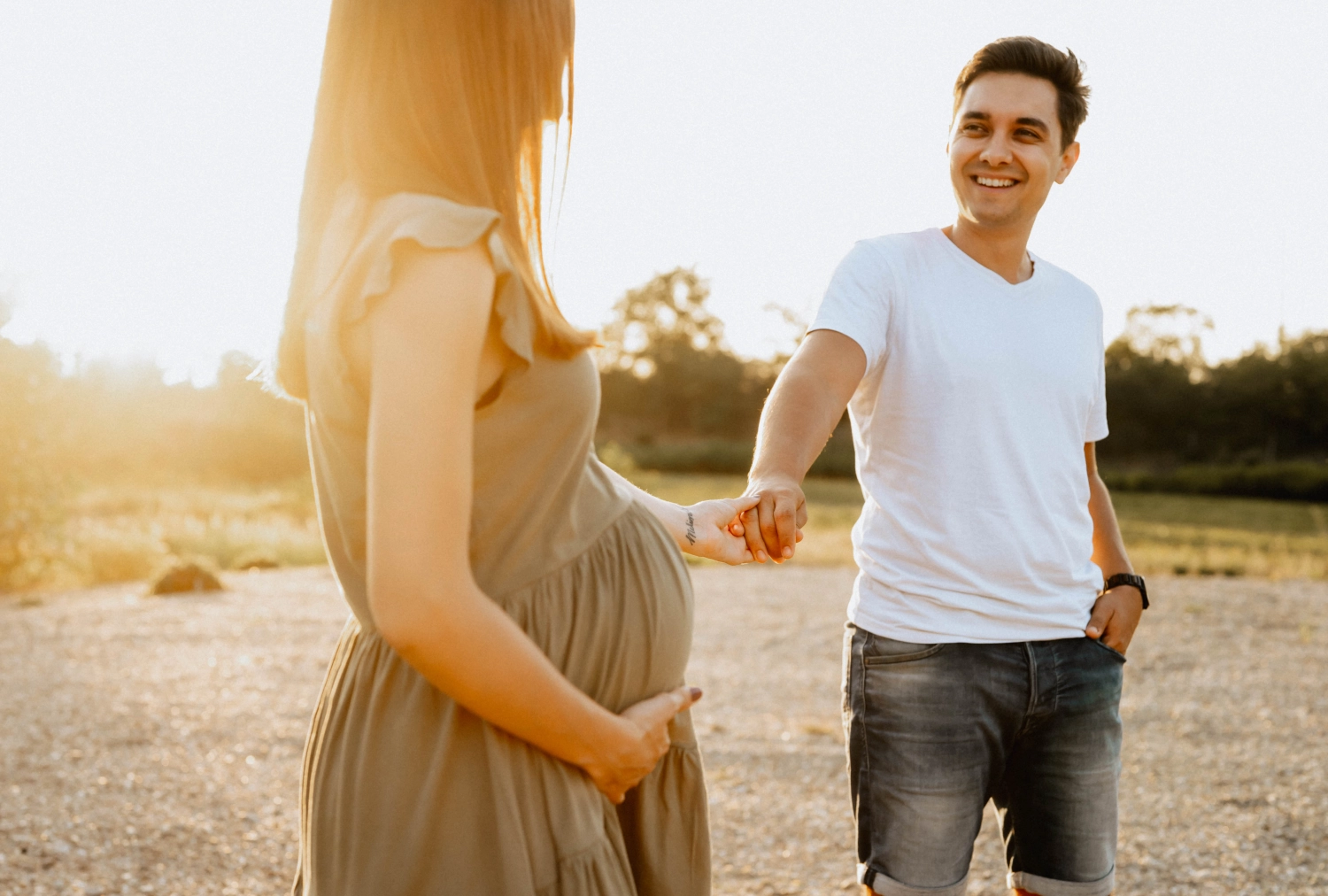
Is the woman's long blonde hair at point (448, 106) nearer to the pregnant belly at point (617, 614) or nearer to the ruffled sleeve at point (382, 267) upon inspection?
the ruffled sleeve at point (382, 267)

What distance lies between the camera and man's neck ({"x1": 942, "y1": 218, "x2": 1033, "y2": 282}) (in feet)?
7.88

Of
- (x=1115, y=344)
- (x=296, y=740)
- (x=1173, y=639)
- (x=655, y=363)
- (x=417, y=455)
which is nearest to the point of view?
(x=417, y=455)

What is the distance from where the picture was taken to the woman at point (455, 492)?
3.72 feet

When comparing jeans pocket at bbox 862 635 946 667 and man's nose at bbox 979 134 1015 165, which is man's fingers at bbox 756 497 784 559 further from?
man's nose at bbox 979 134 1015 165

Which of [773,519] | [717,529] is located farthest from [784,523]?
[717,529]

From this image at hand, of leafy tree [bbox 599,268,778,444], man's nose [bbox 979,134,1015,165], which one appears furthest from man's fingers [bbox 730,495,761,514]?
leafy tree [bbox 599,268,778,444]

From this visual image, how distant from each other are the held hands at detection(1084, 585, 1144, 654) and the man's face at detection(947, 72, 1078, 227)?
34.6 inches

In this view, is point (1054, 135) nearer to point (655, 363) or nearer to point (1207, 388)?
point (1207, 388)

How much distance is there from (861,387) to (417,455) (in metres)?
1.42

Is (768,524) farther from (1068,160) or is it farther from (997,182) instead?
(1068,160)

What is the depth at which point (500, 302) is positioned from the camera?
118 cm

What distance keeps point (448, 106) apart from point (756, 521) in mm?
1148

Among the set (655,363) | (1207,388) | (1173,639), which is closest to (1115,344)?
(1207,388)

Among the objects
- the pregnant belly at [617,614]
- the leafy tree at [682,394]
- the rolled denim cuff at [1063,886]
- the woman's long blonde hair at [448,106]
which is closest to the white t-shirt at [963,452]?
the rolled denim cuff at [1063,886]
